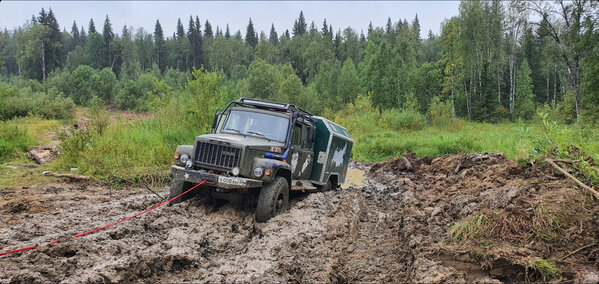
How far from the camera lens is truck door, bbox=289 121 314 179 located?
8.39 metres

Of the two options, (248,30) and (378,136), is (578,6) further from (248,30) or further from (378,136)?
(248,30)

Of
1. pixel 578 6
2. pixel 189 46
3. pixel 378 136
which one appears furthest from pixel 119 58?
pixel 578 6

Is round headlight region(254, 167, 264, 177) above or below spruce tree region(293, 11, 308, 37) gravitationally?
below

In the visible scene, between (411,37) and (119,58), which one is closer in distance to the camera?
(411,37)

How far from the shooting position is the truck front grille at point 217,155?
6863mm

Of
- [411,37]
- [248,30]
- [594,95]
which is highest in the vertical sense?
[248,30]

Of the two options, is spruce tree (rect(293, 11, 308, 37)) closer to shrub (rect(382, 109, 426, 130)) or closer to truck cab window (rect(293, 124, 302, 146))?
shrub (rect(382, 109, 426, 130))

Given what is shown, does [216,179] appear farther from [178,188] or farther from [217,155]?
[178,188]

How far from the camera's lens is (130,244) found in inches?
200

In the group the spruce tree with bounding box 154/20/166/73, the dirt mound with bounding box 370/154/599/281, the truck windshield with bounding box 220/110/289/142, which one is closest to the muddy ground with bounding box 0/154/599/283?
the dirt mound with bounding box 370/154/599/281

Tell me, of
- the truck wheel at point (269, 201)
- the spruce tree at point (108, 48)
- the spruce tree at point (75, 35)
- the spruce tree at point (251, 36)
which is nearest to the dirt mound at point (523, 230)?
the truck wheel at point (269, 201)

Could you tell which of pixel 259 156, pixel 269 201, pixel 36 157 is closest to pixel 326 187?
pixel 259 156

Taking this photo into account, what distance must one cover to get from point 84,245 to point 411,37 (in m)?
81.2

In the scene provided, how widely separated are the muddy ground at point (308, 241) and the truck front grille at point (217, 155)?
2.94ft
